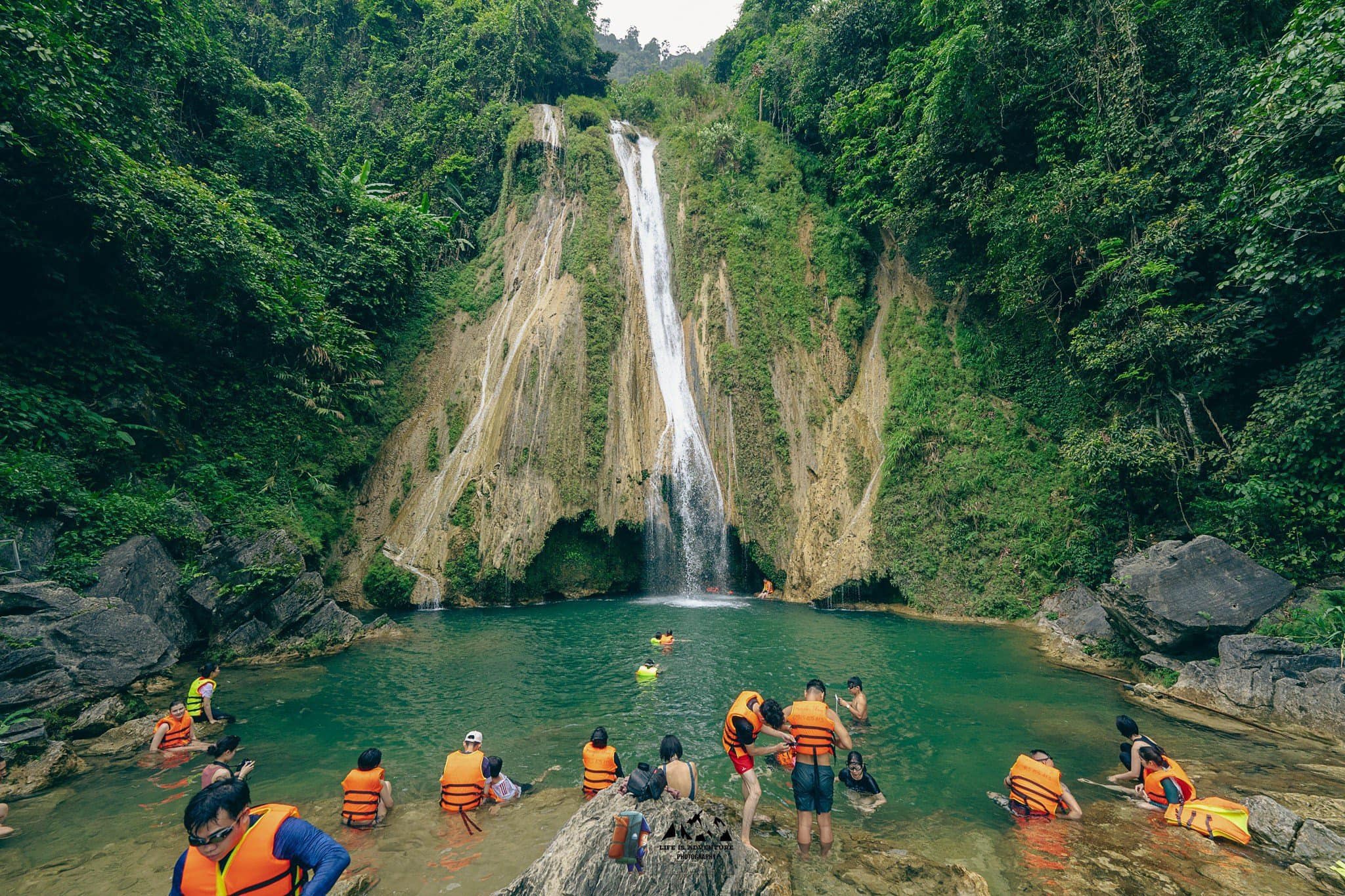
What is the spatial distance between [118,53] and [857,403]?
24.7 metres

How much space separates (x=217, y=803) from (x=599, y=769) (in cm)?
436

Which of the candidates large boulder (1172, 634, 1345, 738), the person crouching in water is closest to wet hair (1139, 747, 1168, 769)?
the person crouching in water

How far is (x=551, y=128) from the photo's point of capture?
2867 centimetres

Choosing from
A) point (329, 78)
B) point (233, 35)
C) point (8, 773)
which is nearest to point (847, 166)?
point (8, 773)

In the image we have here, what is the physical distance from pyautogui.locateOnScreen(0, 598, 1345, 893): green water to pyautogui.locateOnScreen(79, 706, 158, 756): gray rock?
0.39 m

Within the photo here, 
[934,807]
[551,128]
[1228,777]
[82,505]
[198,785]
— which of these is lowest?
[198,785]

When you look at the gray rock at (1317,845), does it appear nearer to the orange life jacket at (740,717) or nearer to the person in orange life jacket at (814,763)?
the person in orange life jacket at (814,763)

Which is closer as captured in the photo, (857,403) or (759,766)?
(759,766)

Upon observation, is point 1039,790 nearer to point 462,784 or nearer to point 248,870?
point 462,784

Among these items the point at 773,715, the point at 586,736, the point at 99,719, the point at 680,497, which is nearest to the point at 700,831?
the point at 773,715

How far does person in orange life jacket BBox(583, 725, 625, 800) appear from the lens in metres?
6.41

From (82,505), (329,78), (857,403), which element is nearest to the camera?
(82,505)

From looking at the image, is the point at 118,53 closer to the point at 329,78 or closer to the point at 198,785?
the point at 198,785

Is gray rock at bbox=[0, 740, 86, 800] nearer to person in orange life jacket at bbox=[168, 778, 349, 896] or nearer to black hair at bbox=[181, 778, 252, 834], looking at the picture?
person in orange life jacket at bbox=[168, 778, 349, 896]
